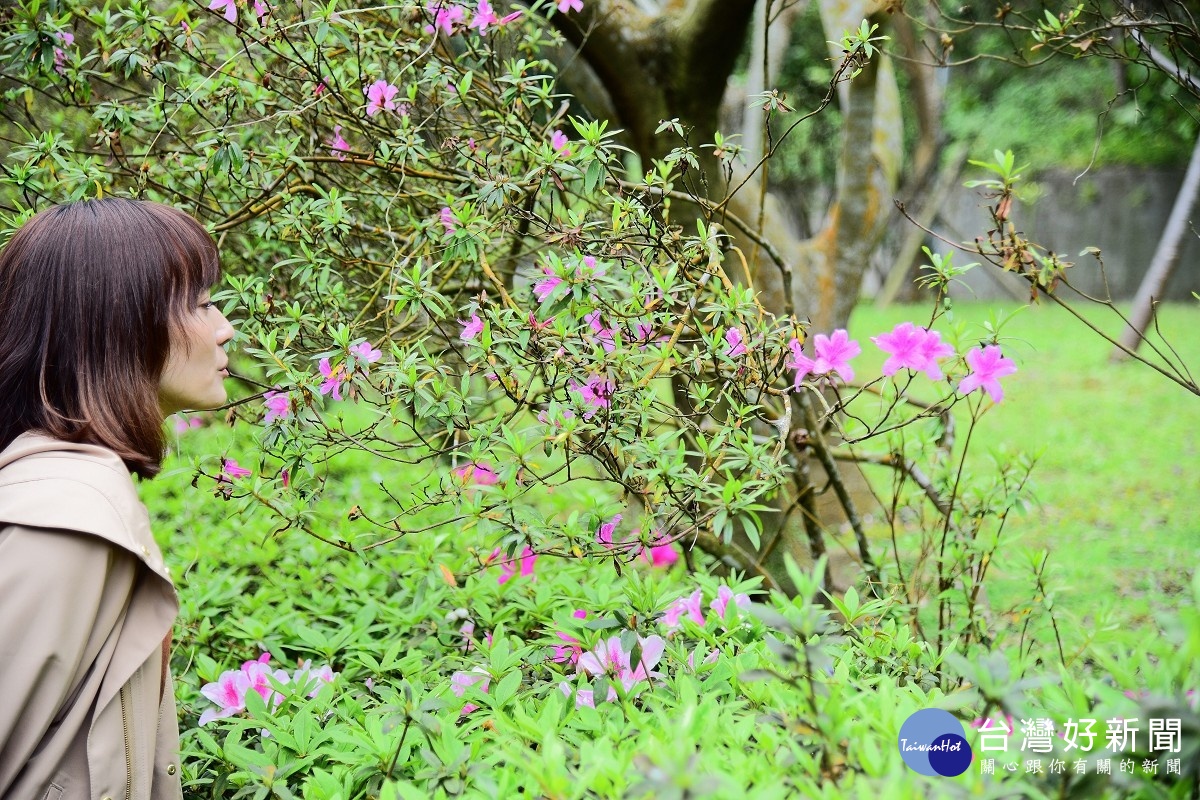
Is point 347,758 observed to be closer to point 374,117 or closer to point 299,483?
point 299,483

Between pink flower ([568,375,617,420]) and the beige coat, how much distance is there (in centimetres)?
75

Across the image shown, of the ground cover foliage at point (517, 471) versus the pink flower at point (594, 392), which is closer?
the ground cover foliage at point (517, 471)

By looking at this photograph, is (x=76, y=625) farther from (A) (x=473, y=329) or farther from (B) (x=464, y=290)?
(B) (x=464, y=290)

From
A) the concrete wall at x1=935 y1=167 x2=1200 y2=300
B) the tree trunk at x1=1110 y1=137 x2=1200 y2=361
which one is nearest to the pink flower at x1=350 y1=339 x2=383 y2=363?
the tree trunk at x1=1110 y1=137 x2=1200 y2=361

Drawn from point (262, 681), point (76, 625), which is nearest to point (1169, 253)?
point (262, 681)

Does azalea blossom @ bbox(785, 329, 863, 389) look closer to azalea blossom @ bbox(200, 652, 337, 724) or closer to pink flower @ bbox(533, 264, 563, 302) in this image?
pink flower @ bbox(533, 264, 563, 302)

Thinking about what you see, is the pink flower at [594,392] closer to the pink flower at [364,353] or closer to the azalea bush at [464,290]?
the azalea bush at [464,290]

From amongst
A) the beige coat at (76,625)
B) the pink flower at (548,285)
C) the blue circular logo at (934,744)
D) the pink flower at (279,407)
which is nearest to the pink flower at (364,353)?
the pink flower at (279,407)

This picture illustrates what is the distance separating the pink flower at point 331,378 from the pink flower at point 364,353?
0.12 feet

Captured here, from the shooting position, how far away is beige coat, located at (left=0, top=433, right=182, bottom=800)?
119cm

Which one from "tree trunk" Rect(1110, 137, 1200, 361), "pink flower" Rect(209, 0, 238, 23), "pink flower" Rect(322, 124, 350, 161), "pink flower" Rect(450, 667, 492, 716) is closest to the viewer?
"pink flower" Rect(450, 667, 492, 716)

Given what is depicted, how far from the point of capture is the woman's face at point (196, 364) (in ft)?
4.87

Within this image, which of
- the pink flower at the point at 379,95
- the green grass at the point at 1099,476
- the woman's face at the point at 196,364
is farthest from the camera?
the green grass at the point at 1099,476

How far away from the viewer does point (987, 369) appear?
1831 millimetres
